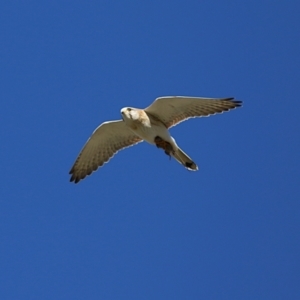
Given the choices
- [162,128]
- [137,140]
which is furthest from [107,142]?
[162,128]

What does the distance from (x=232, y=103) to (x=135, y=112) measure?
64.8 inches

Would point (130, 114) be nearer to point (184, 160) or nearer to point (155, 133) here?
point (155, 133)

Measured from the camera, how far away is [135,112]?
13617 mm

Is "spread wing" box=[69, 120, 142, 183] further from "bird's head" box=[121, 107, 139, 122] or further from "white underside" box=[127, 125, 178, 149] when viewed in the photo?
"bird's head" box=[121, 107, 139, 122]

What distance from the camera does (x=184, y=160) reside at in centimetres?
1409

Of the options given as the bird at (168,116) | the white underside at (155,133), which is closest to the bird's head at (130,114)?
the bird at (168,116)

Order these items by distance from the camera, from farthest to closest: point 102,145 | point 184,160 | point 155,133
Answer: point 102,145 → point 184,160 → point 155,133

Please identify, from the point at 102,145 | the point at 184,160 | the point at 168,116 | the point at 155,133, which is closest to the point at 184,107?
the point at 168,116

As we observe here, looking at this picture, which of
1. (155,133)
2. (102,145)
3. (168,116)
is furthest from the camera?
(102,145)

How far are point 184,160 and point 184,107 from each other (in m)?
0.93

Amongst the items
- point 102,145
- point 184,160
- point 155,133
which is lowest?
point 184,160

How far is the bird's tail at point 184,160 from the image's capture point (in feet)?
45.8

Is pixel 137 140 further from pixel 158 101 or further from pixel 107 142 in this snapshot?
pixel 158 101

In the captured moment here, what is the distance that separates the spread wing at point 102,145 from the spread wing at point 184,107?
0.94 meters
